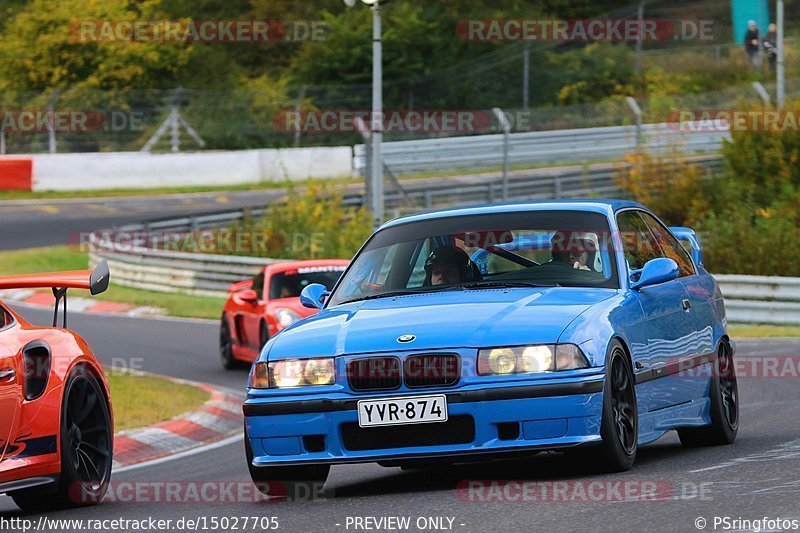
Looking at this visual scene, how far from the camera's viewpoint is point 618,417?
761cm

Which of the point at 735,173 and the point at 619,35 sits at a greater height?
the point at 619,35

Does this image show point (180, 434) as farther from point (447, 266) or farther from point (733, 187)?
point (733, 187)

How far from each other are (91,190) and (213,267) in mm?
16310

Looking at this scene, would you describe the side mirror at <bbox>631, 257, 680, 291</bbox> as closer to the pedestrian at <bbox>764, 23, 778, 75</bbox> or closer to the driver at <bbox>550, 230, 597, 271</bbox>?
the driver at <bbox>550, 230, 597, 271</bbox>

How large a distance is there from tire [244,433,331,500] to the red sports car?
8.86m

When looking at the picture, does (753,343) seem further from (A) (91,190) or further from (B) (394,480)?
(A) (91,190)

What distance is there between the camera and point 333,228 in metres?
30.0

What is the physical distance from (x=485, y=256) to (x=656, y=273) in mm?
1032

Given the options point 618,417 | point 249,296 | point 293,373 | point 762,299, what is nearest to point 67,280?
point 293,373

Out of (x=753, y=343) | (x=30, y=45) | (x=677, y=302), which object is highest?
(x=30, y=45)

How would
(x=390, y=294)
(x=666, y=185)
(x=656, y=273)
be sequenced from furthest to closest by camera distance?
(x=666, y=185)
(x=390, y=294)
(x=656, y=273)

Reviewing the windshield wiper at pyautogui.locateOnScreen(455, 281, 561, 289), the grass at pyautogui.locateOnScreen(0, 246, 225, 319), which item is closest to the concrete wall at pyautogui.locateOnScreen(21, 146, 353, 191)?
the grass at pyautogui.locateOnScreen(0, 246, 225, 319)

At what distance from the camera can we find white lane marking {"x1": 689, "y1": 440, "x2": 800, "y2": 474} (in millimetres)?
7980

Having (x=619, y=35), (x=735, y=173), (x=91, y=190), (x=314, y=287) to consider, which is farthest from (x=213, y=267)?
(x=619, y=35)
